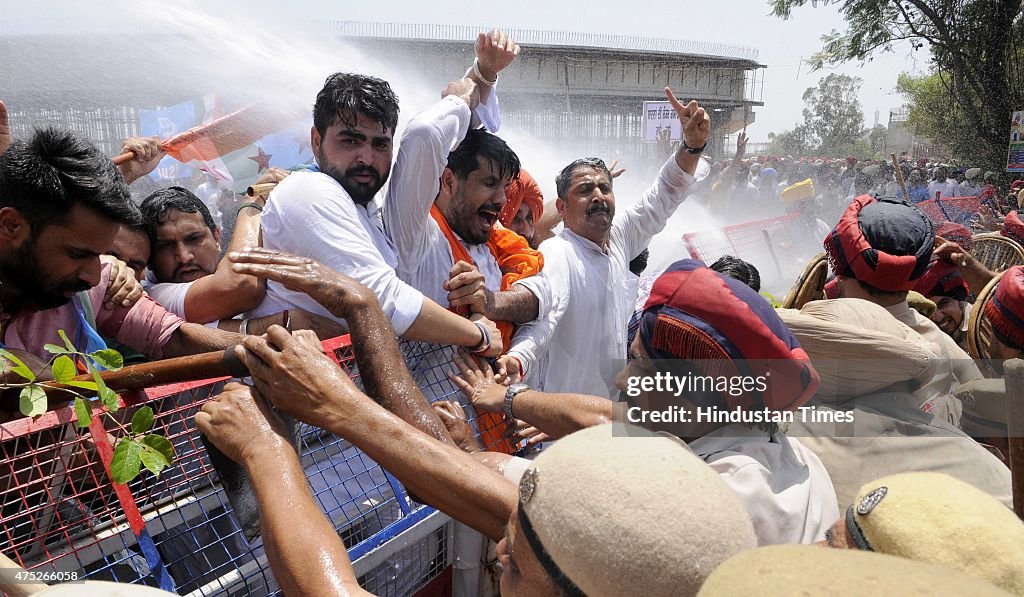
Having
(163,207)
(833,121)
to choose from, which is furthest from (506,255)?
(833,121)

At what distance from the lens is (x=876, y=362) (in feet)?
7.12

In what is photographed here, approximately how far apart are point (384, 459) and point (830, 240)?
2506mm

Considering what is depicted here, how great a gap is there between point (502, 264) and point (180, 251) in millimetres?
1607

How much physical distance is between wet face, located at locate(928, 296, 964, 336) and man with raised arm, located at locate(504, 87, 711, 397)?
185 centimetres

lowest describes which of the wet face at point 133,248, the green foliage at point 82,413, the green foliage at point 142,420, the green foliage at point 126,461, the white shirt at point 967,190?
the white shirt at point 967,190

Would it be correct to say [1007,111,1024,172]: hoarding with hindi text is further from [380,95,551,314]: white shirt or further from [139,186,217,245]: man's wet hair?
[139,186,217,245]: man's wet hair

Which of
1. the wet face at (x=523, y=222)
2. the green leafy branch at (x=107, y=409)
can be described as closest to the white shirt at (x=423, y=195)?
the green leafy branch at (x=107, y=409)

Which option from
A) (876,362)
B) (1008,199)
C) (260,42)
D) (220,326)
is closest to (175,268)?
(220,326)

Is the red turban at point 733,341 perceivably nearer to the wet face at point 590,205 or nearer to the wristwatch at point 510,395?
the wristwatch at point 510,395

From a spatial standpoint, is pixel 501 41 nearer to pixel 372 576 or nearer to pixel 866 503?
pixel 372 576

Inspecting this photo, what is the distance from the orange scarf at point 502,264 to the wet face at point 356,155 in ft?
1.48

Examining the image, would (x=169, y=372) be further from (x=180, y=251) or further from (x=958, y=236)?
(x=958, y=236)

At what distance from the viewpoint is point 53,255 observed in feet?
7.14

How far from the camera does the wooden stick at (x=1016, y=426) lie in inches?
63.8
